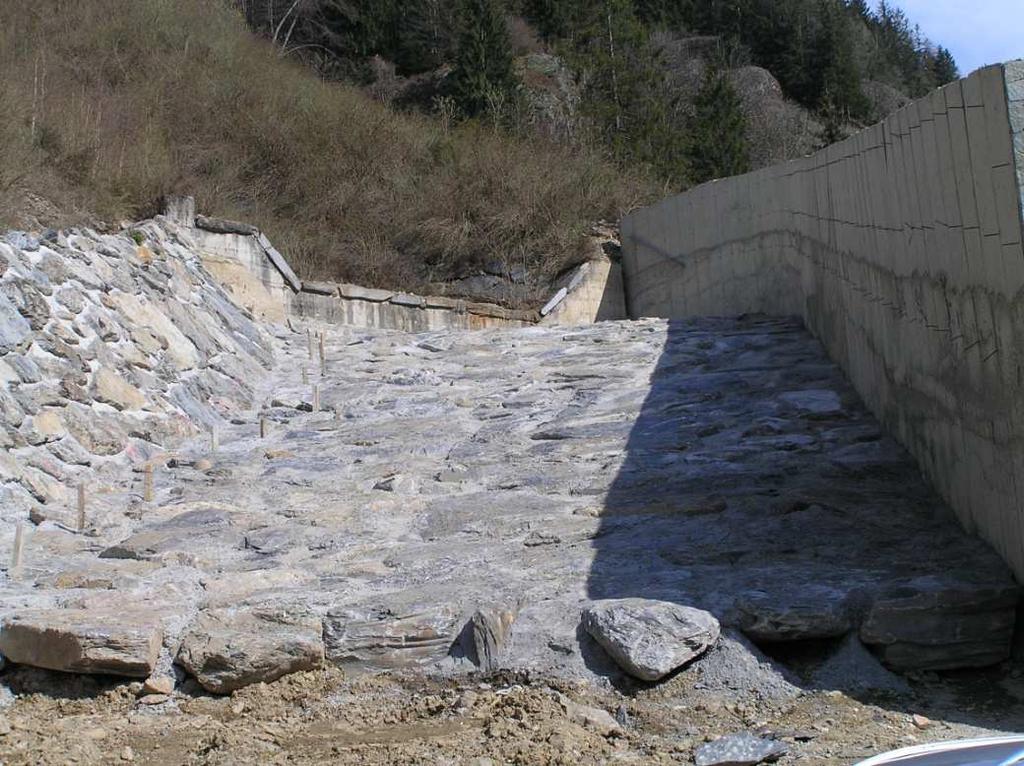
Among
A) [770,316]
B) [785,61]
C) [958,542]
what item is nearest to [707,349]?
[770,316]

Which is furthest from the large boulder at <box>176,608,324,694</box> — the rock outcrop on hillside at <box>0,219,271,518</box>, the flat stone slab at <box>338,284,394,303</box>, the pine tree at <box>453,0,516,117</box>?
the pine tree at <box>453,0,516,117</box>

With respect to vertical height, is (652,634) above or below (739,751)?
above

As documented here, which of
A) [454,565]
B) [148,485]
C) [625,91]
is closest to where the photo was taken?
[454,565]

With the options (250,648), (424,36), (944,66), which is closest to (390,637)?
(250,648)

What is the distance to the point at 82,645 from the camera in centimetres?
412

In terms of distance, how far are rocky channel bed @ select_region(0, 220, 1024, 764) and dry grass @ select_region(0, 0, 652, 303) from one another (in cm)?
639

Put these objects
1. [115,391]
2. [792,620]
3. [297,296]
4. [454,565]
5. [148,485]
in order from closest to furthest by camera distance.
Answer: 1. [792,620]
2. [454,565]
3. [148,485]
4. [115,391]
5. [297,296]

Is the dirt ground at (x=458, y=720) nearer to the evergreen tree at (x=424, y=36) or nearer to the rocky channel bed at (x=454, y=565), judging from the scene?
the rocky channel bed at (x=454, y=565)

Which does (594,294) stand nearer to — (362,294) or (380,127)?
(362,294)

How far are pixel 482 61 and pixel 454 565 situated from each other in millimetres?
18888

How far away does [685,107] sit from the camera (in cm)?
2625

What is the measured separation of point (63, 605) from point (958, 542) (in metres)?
3.38

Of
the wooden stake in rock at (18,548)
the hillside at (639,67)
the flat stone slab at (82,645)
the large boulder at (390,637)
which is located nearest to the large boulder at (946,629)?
the large boulder at (390,637)

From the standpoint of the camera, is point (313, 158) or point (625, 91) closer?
point (313, 158)
